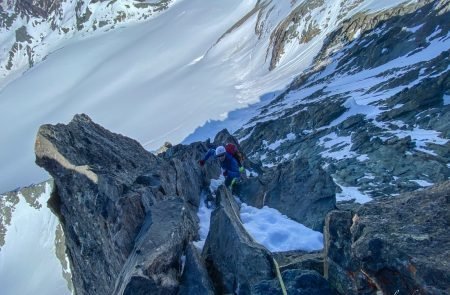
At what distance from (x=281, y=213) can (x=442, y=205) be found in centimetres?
808

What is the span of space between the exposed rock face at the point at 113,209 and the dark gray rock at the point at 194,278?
A: 171mm

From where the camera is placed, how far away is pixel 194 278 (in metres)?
9.09

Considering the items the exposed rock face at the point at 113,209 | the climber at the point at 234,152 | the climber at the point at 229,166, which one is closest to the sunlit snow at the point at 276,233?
the exposed rock face at the point at 113,209

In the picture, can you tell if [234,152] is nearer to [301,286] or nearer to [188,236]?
[188,236]

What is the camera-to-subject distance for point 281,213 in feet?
50.4

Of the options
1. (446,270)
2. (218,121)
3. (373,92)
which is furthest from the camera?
(218,121)

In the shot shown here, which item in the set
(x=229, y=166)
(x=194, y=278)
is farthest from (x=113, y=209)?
(x=229, y=166)

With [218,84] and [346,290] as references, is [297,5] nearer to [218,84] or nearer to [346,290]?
[218,84]

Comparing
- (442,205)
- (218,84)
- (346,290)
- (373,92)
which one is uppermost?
(442,205)

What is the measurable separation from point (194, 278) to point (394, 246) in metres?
3.78

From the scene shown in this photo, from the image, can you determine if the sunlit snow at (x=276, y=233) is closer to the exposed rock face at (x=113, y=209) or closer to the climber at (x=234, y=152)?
the exposed rock face at (x=113, y=209)

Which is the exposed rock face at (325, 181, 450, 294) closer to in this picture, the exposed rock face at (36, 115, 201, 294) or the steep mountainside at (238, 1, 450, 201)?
→ the exposed rock face at (36, 115, 201, 294)

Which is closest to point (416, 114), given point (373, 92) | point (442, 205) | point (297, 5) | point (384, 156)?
point (384, 156)

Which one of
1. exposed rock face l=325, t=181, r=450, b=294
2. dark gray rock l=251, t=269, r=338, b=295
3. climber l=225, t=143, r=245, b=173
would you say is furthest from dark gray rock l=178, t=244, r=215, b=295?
climber l=225, t=143, r=245, b=173
